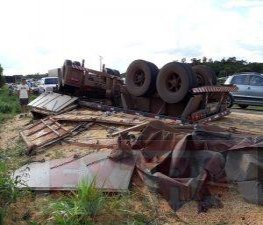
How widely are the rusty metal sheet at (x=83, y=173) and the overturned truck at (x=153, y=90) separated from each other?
3.45 metres

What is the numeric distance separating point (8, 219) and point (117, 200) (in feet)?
4.17

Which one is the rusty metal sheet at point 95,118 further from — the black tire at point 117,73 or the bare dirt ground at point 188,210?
the bare dirt ground at point 188,210

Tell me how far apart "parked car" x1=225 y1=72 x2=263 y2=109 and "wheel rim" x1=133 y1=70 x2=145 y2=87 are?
8.19 m

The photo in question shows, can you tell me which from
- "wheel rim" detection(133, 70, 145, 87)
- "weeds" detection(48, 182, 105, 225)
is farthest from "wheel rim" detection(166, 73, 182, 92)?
"weeds" detection(48, 182, 105, 225)

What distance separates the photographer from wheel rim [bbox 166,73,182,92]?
10.5m

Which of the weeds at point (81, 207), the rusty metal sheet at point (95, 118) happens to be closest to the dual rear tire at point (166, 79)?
the rusty metal sheet at point (95, 118)

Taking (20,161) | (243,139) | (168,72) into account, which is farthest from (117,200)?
(168,72)

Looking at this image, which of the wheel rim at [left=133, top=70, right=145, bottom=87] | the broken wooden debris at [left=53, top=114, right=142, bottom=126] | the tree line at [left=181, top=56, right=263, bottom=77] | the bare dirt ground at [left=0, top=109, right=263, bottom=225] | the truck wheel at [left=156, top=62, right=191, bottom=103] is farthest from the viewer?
the tree line at [left=181, top=56, right=263, bottom=77]

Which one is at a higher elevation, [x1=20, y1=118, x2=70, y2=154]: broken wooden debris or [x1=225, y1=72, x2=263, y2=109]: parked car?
[x1=225, y1=72, x2=263, y2=109]: parked car

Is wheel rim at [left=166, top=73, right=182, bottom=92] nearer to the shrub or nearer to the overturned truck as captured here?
the overturned truck

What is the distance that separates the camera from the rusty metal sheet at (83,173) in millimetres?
6262

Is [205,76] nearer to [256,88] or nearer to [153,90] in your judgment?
[153,90]

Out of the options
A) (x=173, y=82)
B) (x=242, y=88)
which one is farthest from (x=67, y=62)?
(x=242, y=88)

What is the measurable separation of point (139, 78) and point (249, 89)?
8776mm
